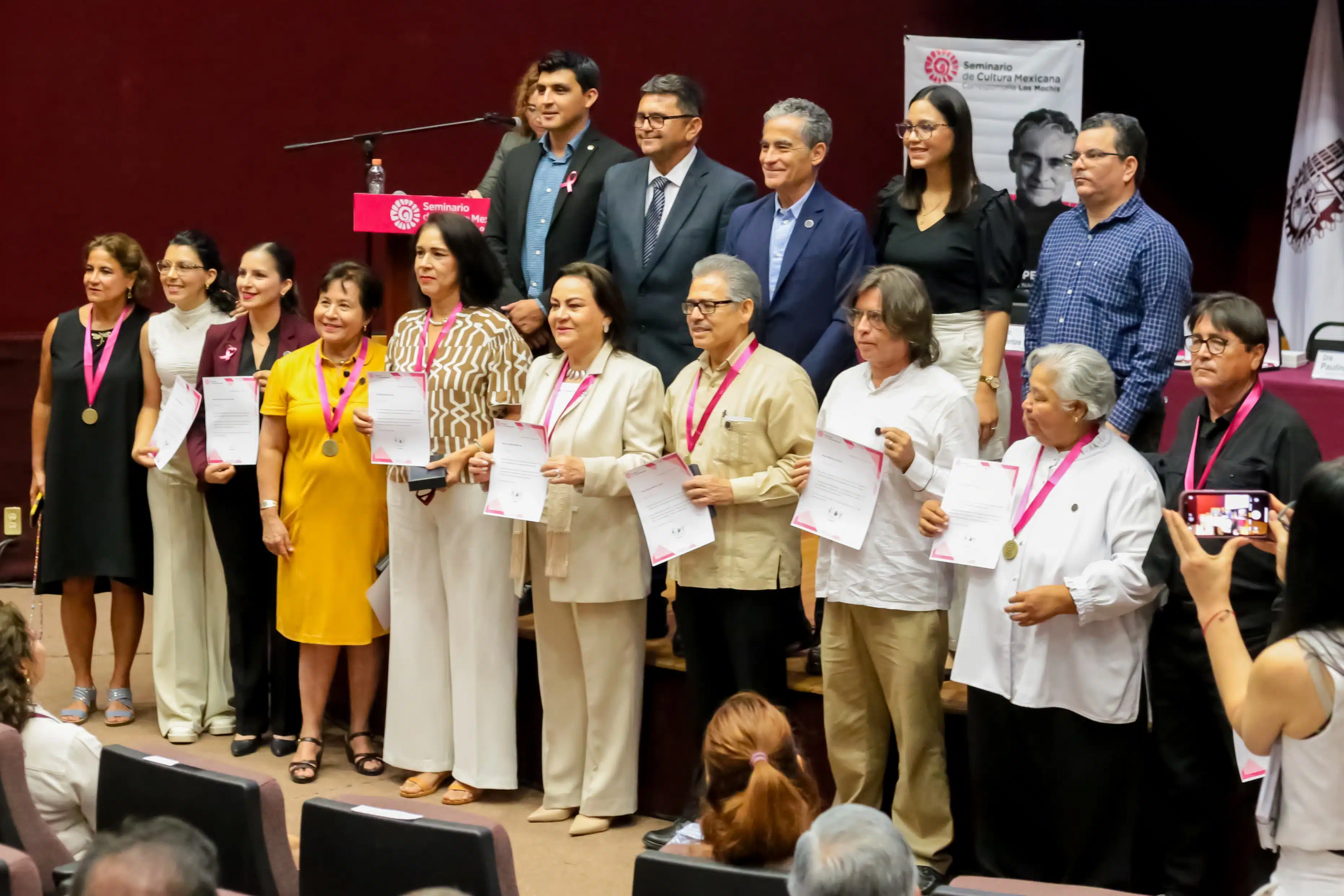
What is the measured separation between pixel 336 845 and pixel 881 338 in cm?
191

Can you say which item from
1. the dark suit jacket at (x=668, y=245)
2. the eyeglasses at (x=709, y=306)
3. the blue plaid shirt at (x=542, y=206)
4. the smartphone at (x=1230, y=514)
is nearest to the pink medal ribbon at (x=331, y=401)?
the blue plaid shirt at (x=542, y=206)

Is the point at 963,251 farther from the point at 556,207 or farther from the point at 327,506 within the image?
the point at 327,506

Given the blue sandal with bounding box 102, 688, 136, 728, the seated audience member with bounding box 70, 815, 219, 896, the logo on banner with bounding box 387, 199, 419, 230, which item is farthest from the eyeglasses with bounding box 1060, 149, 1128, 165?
the blue sandal with bounding box 102, 688, 136, 728

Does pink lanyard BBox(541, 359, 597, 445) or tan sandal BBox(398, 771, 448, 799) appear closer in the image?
pink lanyard BBox(541, 359, 597, 445)

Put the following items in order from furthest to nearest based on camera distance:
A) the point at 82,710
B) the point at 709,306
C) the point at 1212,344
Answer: the point at 82,710 → the point at 709,306 → the point at 1212,344

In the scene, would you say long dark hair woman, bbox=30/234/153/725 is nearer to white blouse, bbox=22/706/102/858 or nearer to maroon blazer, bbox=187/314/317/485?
maroon blazer, bbox=187/314/317/485

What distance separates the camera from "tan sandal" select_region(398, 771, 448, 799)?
481 centimetres

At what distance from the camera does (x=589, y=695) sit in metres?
4.53

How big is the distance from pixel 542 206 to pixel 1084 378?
6.85 feet

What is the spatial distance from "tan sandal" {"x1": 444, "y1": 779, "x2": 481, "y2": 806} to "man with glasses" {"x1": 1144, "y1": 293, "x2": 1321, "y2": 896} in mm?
2095

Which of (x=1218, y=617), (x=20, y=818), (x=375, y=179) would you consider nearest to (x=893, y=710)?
(x=1218, y=617)

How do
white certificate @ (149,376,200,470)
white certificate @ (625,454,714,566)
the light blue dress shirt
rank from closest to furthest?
white certificate @ (625,454,714,566), the light blue dress shirt, white certificate @ (149,376,200,470)

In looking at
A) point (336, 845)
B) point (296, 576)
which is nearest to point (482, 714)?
point (296, 576)

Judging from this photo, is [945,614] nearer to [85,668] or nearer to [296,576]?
[296,576]
